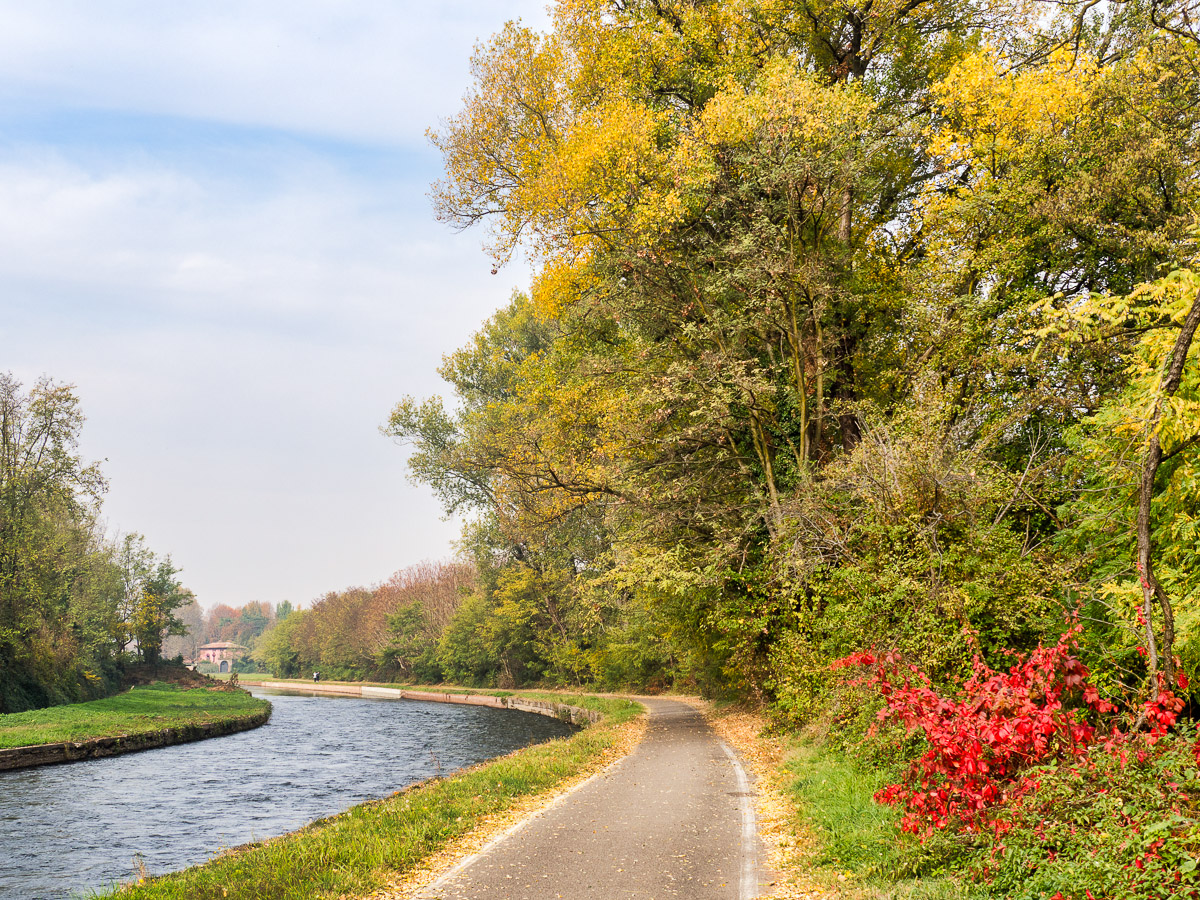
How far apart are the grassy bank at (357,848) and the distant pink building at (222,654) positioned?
14699 centimetres

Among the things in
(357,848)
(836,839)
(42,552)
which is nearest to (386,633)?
(42,552)

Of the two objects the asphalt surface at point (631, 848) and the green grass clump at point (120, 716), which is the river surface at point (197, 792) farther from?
the asphalt surface at point (631, 848)

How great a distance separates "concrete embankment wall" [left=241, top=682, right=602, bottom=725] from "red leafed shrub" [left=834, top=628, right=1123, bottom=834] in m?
21.4

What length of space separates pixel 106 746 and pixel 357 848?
2028 centimetres

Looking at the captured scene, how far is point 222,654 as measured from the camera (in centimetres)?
14725

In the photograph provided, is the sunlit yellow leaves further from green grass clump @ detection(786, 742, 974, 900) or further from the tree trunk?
green grass clump @ detection(786, 742, 974, 900)

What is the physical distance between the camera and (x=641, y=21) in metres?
17.2

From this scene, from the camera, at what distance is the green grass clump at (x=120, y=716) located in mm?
21516

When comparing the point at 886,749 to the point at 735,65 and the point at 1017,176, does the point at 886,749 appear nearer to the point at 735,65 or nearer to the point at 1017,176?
the point at 1017,176

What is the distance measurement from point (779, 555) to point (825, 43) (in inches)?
505

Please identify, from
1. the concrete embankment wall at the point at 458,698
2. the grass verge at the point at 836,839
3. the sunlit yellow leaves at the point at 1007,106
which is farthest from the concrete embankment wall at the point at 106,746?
the sunlit yellow leaves at the point at 1007,106

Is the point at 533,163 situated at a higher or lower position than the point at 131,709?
higher

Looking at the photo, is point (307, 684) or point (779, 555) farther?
point (307, 684)

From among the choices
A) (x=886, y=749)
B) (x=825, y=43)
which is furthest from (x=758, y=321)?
(x=886, y=749)
